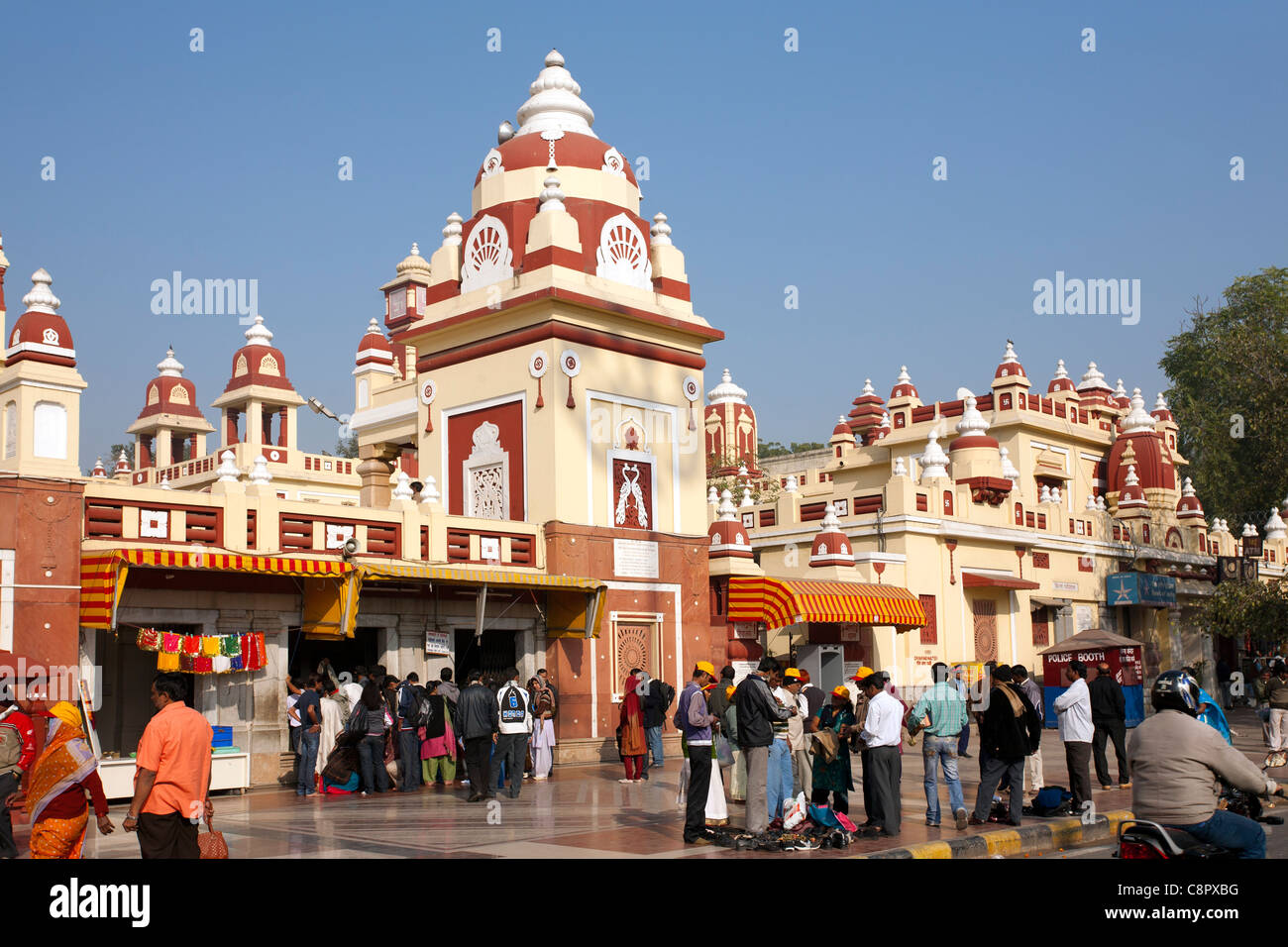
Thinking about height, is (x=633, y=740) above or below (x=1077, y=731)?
below

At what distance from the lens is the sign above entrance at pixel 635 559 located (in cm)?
2209

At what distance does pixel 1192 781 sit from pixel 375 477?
21.0 meters

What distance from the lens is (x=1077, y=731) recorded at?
13.7 meters

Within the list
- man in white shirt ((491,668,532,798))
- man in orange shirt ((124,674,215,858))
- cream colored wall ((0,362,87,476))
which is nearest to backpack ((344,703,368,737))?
man in white shirt ((491,668,532,798))

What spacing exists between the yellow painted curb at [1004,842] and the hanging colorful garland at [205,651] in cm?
987

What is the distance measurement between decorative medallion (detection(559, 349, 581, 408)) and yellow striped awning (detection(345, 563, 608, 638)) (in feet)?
10.1

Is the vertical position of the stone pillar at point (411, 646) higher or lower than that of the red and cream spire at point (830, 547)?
lower

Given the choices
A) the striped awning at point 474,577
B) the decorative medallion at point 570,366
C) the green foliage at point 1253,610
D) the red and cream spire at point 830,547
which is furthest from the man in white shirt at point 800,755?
the green foliage at point 1253,610

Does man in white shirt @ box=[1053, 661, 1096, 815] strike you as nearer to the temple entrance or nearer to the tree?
the temple entrance

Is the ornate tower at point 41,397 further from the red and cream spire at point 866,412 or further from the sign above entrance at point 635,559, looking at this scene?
the red and cream spire at point 866,412

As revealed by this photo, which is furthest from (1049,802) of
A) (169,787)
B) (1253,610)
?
(1253,610)

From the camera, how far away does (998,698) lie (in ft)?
41.1

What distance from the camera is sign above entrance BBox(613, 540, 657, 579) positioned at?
22.1 m

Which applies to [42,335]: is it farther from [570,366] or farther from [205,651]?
[570,366]
